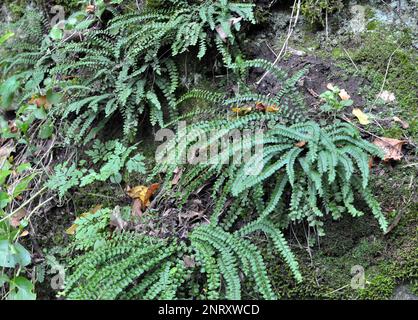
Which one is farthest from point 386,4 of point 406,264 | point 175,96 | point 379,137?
point 406,264

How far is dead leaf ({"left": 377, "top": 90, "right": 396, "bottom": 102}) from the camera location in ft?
12.9

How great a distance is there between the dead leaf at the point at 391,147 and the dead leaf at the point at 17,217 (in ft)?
11.2

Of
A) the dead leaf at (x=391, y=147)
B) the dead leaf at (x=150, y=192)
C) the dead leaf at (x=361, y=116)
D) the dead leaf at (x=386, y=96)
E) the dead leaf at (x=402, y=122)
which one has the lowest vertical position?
the dead leaf at (x=150, y=192)

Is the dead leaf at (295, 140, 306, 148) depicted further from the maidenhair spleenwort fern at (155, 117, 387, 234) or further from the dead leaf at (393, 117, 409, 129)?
the dead leaf at (393, 117, 409, 129)

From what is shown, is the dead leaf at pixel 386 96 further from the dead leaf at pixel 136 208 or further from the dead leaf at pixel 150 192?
the dead leaf at pixel 136 208

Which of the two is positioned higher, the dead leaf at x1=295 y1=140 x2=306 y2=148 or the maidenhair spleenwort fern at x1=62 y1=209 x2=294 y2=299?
the dead leaf at x1=295 y1=140 x2=306 y2=148

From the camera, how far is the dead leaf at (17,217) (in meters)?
4.44

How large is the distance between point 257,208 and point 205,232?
442mm

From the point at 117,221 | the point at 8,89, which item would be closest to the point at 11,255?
the point at 117,221

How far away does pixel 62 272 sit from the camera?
3973 millimetres

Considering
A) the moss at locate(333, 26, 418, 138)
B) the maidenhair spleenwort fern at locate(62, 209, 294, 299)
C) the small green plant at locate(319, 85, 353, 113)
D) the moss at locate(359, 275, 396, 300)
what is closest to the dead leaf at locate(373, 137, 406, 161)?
the moss at locate(333, 26, 418, 138)

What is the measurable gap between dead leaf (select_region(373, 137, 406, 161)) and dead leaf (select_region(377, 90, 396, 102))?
0.44 m

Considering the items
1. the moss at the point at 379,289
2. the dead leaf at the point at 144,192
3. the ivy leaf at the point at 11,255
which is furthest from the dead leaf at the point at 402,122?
the ivy leaf at the point at 11,255

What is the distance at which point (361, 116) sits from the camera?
3799mm
